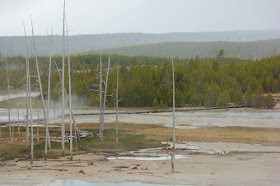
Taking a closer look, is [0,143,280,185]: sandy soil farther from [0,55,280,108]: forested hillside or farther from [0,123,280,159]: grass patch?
[0,55,280,108]: forested hillside

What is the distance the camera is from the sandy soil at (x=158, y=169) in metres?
22.6

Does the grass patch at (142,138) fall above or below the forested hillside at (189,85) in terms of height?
below

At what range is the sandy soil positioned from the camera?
22.6 m

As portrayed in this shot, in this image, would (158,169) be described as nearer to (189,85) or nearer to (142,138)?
(142,138)

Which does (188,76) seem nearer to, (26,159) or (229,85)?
(229,85)

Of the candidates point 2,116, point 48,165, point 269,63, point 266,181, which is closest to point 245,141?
point 266,181

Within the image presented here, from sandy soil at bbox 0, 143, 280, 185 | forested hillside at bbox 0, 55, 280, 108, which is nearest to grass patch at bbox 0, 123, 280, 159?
sandy soil at bbox 0, 143, 280, 185

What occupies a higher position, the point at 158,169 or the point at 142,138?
the point at 158,169

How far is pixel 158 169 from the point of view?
24.9 meters

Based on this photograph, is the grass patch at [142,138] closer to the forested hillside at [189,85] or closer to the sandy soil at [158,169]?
the sandy soil at [158,169]

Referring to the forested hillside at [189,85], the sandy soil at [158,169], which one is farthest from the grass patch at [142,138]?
the forested hillside at [189,85]

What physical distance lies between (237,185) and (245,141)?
16.3 m

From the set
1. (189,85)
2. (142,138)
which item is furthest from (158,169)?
(189,85)

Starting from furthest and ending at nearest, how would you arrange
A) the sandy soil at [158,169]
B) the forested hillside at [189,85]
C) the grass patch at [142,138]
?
the forested hillside at [189,85] → the grass patch at [142,138] → the sandy soil at [158,169]
